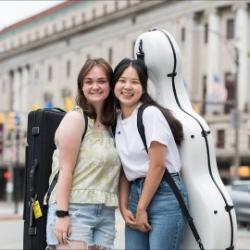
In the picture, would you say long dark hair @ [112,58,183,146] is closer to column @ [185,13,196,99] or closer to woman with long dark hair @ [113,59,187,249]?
woman with long dark hair @ [113,59,187,249]

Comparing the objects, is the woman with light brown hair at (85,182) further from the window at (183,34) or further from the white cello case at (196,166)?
the window at (183,34)

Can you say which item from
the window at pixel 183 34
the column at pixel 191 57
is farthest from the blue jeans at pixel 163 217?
the window at pixel 183 34

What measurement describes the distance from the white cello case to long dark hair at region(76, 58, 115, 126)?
40 centimetres

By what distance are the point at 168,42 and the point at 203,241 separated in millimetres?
1234

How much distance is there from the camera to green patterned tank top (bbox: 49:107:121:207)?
4375 mm

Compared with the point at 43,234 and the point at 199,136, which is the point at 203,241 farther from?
the point at 43,234

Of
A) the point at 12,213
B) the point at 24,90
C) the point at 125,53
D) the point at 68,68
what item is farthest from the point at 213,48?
the point at 24,90

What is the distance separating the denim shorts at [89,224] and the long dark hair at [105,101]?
1.63ft

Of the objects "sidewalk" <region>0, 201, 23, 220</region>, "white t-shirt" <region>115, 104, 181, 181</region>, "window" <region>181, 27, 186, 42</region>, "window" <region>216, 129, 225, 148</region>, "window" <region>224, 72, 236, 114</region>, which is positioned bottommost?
"sidewalk" <region>0, 201, 23, 220</region>

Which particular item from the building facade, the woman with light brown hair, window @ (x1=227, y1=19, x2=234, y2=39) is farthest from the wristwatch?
window @ (x1=227, y1=19, x2=234, y2=39)

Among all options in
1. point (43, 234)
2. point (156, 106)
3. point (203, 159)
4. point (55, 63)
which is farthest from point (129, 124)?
point (55, 63)

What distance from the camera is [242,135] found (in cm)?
5050

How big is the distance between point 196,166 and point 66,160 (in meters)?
0.79

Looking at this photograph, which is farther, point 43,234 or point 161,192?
point 43,234
